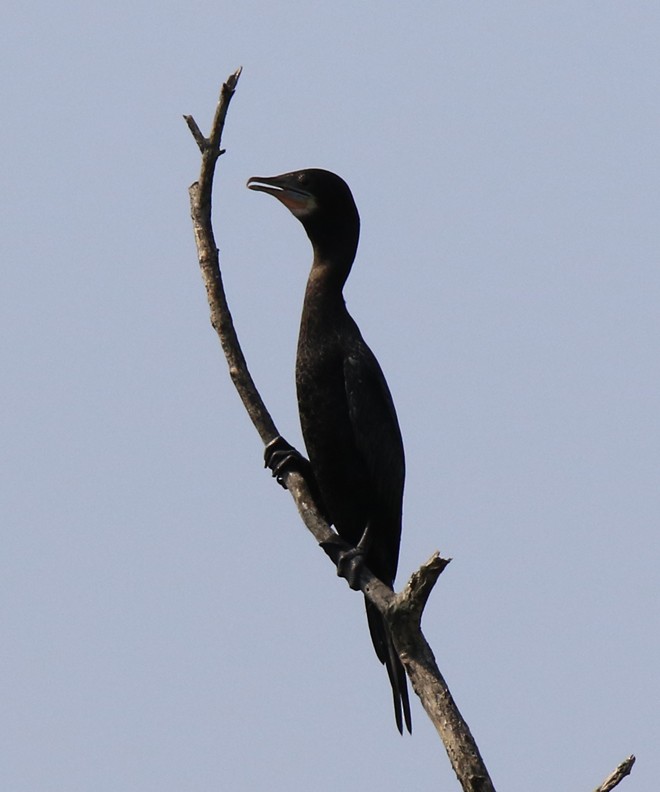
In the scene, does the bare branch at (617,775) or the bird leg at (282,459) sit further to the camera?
the bird leg at (282,459)

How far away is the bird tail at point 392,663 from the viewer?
7.41 m

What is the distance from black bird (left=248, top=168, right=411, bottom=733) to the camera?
7.48 meters

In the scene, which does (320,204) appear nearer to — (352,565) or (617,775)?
(352,565)

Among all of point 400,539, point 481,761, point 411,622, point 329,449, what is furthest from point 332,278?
point 481,761

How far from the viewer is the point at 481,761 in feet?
18.9

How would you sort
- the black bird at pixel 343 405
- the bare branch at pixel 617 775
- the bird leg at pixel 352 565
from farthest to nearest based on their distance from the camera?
the black bird at pixel 343 405
the bird leg at pixel 352 565
the bare branch at pixel 617 775

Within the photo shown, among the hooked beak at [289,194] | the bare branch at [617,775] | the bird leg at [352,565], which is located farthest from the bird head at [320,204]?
the bare branch at [617,775]

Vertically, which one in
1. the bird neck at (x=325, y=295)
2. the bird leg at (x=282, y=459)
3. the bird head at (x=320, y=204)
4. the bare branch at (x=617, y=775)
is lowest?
the bare branch at (x=617, y=775)

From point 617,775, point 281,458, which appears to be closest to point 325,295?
point 281,458

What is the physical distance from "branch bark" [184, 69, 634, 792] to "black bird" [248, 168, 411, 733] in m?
0.20

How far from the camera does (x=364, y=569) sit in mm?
7172

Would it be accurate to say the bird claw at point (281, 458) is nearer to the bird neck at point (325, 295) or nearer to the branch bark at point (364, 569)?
the branch bark at point (364, 569)

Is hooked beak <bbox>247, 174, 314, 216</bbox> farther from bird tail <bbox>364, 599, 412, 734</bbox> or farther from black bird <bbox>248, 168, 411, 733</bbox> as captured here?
bird tail <bbox>364, 599, 412, 734</bbox>

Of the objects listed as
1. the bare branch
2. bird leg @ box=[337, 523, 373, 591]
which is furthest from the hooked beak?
the bare branch
